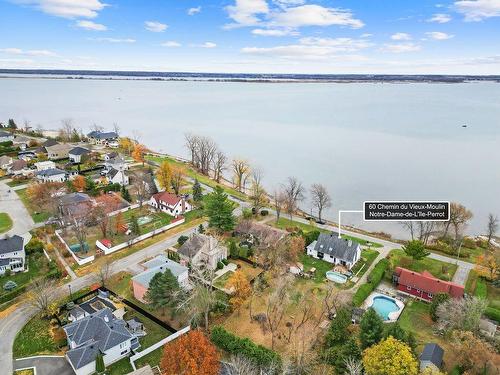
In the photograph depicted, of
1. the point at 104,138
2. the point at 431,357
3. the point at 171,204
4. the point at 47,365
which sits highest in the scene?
the point at 104,138

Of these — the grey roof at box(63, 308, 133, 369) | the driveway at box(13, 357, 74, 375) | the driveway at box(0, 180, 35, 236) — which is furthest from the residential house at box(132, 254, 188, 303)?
the driveway at box(0, 180, 35, 236)

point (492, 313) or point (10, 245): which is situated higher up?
point (10, 245)

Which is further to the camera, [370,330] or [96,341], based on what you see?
[96,341]

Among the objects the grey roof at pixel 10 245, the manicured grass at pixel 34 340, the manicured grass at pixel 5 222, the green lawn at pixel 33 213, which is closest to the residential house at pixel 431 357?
the manicured grass at pixel 34 340

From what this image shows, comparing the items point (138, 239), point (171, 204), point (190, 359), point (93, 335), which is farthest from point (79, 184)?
point (190, 359)

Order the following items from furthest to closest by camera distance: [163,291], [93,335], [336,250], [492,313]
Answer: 1. [336,250]
2. [492,313]
3. [163,291]
4. [93,335]

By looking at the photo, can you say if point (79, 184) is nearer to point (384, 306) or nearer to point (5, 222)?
point (5, 222)

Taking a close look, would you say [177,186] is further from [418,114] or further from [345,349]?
[418,114]

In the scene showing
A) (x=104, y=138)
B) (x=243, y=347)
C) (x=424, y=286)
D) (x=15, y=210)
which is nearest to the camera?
(x=243, y=347)
